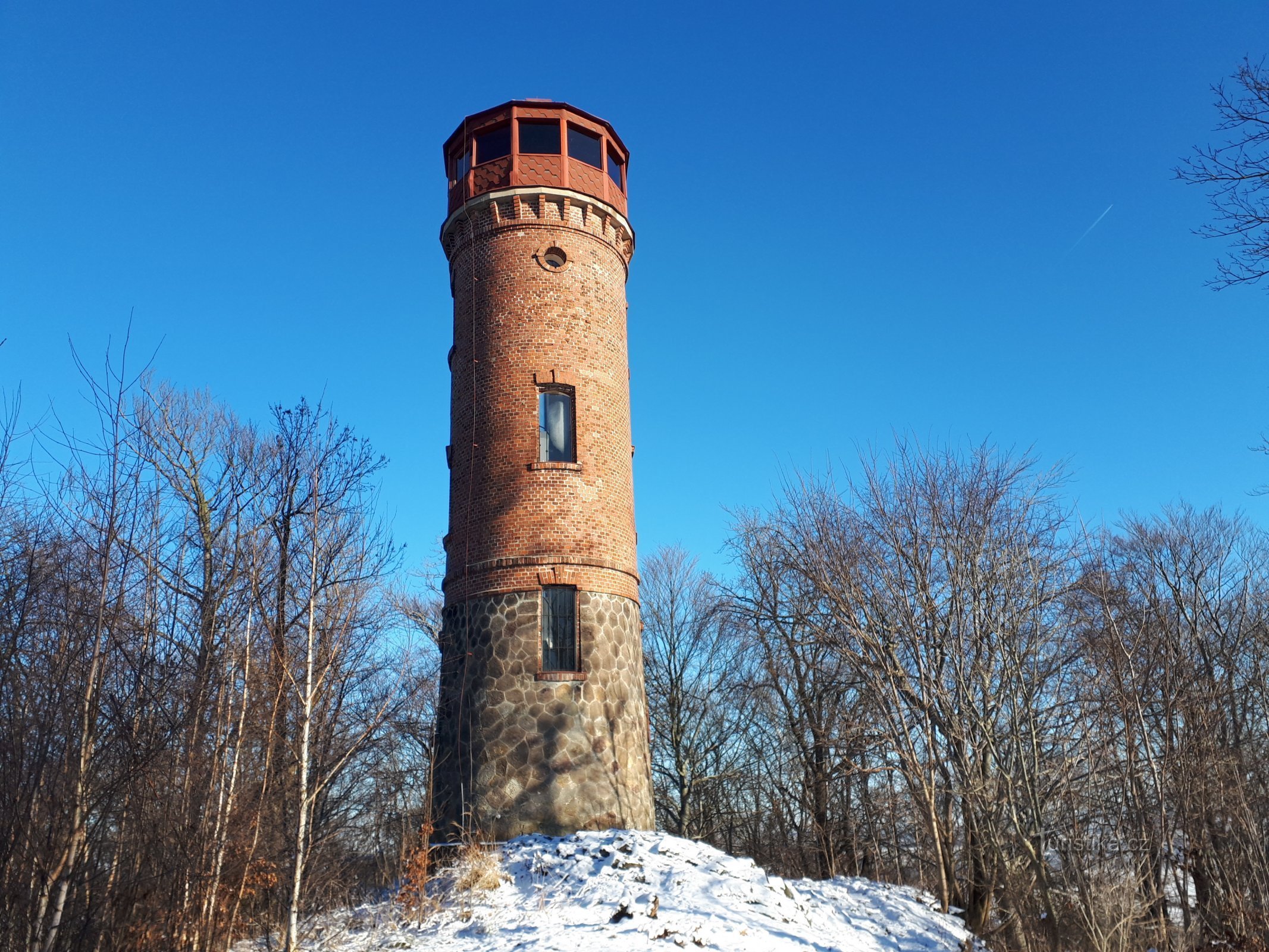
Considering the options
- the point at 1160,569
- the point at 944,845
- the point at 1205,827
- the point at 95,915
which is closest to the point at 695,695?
the point at 1160,569

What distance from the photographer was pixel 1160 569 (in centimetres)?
3250

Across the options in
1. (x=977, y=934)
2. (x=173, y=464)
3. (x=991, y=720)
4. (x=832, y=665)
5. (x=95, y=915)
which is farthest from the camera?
(x=832, y=665)

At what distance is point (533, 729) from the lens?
50.4 ft

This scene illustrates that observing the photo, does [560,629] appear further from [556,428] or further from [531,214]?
[531,214]

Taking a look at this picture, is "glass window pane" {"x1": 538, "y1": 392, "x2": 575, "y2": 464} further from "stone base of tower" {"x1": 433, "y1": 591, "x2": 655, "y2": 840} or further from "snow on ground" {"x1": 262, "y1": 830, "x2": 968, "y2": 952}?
"snow on ground" {"x1": 262, "y1": 830, "x2": 968, "y2": 952}

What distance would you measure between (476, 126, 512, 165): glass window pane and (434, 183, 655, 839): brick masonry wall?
1096 millimetres

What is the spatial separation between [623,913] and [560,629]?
5178 mm

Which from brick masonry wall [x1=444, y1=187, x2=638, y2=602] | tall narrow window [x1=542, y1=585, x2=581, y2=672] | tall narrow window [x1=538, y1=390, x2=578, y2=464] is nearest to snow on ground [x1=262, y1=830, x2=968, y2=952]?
tall narrow window [x1=542, y1=585, x2=581, y2=672]

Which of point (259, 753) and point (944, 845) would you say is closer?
point (259, 753)

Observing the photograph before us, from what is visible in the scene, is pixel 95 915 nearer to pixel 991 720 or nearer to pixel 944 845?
pixel 991 720

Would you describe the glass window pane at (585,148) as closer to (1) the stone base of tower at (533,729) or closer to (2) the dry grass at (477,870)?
(1) the stone base of tower at (533,729)

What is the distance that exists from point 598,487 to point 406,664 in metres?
17.5

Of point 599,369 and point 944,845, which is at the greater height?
point 599,369

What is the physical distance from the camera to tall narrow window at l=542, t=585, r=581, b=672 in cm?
1592
